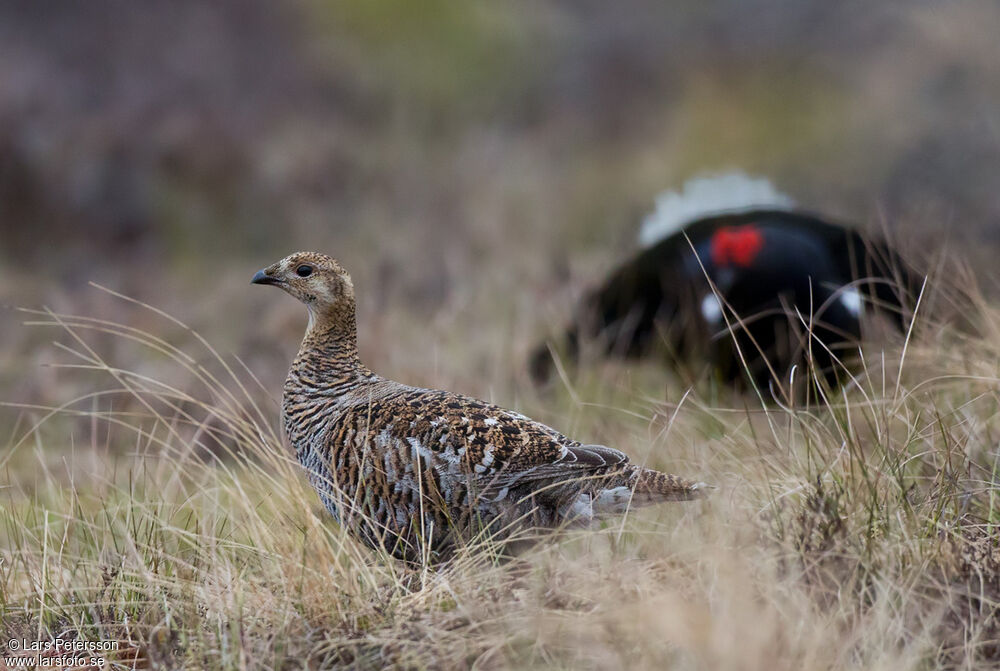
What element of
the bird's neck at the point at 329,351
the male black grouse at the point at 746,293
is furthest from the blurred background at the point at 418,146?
the bird's neck at the point at 329,351

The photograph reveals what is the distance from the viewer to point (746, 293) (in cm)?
478

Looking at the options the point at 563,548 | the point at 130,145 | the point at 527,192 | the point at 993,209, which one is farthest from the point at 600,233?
the point at 563,548

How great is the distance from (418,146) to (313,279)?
9.83m

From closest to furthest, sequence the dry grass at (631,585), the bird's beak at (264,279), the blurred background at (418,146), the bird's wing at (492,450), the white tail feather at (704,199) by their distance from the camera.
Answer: the dry grass at (631,585) → the bird's wing at (492,450) → the bird's beak at (264,279) → the white tail feather at (704,199) → the blurred background at (418,146)

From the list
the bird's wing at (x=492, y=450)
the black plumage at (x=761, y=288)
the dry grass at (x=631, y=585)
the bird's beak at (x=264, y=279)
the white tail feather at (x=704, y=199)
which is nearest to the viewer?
the dry grass at (x=631, y=585)

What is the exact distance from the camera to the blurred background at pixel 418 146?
7820mm

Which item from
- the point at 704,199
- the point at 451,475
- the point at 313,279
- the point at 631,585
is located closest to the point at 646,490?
the point at 631,585

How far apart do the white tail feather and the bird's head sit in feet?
9.38

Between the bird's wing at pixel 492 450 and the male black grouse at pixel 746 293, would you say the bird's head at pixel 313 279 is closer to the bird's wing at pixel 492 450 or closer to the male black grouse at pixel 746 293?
the bird's wing at pixel 492 450

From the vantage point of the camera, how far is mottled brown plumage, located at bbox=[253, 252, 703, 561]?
9.39 feet

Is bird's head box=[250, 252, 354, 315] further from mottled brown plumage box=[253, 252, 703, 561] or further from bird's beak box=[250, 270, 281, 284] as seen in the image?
mottled brown plumage box=[253, 252, 703, 561]

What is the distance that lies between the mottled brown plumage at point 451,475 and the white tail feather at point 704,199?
2958 mm

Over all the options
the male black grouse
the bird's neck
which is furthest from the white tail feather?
the bird's neck

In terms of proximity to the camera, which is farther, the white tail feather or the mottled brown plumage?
the white tail feather
